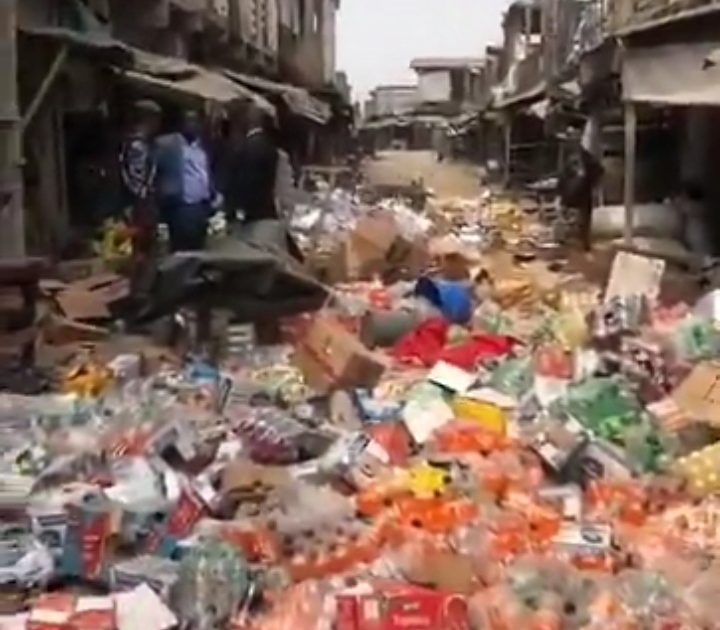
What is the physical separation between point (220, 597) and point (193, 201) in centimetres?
762

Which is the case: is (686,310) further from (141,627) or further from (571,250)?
(571,250)

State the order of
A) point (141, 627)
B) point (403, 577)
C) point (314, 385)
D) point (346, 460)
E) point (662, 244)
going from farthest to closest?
point (662, 244)
point (314, 385)
point (346, 460)
point (403, 577)
point (141, 627)

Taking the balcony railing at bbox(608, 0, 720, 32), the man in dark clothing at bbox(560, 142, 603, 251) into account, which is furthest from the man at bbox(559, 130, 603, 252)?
the balcony railing at bbox(608, 0, 720, 32)

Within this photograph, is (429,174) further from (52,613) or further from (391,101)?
(52,613)

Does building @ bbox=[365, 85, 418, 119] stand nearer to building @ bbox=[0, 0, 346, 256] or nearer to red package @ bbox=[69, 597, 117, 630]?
building @ bbox=[0, 0, 346, 256]

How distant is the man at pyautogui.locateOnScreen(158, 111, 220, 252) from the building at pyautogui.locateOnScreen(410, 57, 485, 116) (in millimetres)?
54775

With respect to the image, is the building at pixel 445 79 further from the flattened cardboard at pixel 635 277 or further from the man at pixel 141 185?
the flattened cardboard at pixel 635 277

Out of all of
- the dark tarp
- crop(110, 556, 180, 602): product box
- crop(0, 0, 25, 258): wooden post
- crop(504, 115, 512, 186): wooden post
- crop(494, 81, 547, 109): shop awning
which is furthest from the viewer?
crop(504, 115, 512, 186): wooden post

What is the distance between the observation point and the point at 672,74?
1295cm

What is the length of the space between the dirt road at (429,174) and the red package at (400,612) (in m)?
27.2

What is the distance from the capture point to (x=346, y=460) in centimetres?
750

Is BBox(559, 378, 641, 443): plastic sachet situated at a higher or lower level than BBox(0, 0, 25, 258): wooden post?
lower

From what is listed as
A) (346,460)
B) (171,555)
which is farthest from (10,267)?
(171,555)

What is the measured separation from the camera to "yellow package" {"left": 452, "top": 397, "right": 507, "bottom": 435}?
27.3ft
